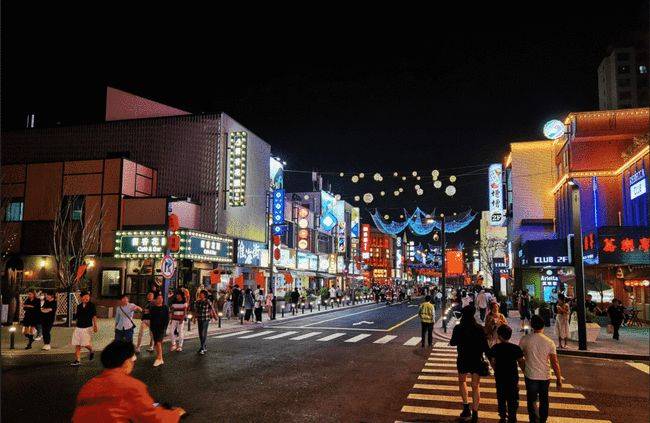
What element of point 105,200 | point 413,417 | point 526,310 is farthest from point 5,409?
point 105,200

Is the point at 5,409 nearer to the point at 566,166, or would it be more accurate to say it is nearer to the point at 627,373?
the point at 627,373

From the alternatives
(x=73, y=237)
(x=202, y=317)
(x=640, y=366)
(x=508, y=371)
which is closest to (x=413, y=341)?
(x=640, y=366)

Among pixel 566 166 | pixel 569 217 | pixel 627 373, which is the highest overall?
pixel 566 166

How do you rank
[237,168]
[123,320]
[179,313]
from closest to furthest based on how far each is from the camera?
[123,320], [179,313], [237,168]

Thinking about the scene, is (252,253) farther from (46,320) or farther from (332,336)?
(46,320)

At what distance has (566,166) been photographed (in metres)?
36.1

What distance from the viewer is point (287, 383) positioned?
11531 millimetres

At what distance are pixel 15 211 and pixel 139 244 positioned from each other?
34.3 ft

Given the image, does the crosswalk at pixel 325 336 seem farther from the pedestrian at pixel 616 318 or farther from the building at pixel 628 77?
the building at pixel 628 77

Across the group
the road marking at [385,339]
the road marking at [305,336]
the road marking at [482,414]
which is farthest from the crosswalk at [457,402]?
the road marking at [305,336]

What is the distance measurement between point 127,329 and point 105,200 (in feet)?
69.0

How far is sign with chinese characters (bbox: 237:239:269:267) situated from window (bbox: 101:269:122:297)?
8.21 m

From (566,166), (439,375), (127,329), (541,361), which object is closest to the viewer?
(541,361)

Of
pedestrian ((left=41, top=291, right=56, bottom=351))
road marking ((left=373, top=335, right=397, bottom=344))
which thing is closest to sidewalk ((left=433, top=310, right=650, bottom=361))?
road marking ((left=373, top=335, right=397, bottom=344))
